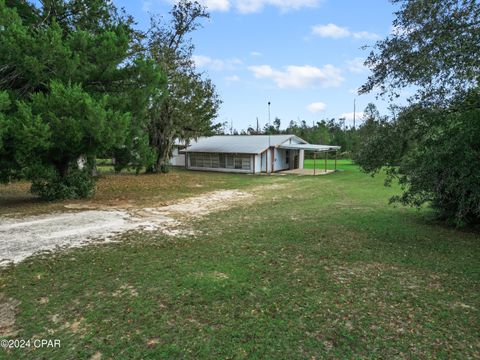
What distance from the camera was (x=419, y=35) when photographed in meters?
5.90

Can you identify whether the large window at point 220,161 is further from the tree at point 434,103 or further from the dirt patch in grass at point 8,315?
the dirt patch in grass at point 8,315

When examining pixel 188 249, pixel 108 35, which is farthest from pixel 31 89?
pixel 188 249

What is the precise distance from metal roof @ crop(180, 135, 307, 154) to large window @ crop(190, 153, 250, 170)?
1.74ft

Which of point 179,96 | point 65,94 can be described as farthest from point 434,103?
point 179,96

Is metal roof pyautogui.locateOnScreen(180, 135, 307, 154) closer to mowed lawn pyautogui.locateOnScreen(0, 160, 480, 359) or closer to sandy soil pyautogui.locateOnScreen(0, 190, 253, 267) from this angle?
sandy soil pyautogui.locateOnScreen(0, 190, 253, 267)

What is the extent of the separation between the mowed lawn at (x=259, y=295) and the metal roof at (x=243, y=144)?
19021mm

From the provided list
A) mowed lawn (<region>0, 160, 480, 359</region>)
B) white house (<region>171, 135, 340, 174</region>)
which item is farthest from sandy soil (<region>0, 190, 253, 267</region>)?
white house (<region>171, 135, 340, 174</region>)

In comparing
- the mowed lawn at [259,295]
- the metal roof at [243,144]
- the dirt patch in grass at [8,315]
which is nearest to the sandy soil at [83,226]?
the mowed lawn at [259,295]

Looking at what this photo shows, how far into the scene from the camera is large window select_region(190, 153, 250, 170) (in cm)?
2675

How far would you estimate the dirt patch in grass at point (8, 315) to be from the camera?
3418 millimetres

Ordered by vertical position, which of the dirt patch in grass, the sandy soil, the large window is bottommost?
the dirt patch in grass

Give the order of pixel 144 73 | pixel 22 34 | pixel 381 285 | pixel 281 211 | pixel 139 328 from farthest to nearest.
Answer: pixel 144 73 < pixel 281 211 < pixel 22 34 < pixel 381 285 < pixel 139 328

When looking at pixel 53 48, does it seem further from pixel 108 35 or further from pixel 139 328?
pixel 139 328

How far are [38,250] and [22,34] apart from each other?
6.56 meters
